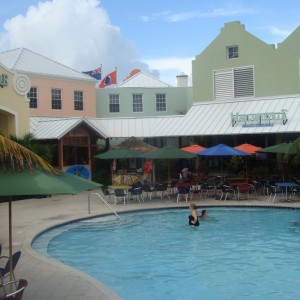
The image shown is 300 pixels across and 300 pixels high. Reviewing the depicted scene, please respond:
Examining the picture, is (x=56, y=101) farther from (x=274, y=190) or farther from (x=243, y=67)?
(x=274, y=190)

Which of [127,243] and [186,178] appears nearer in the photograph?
[127,243]

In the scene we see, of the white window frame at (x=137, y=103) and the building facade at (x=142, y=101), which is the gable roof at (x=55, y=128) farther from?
the white window frame at (x=137, y=103)

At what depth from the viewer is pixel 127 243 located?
47.8 feet

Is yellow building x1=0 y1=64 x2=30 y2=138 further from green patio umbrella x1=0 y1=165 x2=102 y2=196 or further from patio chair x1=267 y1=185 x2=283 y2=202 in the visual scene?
green patio umbrella x1=0 y1=165 x2=102 y2=196

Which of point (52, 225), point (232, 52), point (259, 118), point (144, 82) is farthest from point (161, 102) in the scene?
point (52, 225)

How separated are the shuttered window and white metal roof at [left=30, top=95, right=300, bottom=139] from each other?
49 cm

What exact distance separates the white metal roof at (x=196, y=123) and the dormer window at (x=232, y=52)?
2891 mm

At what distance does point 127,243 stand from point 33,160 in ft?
26.7

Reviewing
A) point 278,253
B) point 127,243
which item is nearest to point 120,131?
point 127,243

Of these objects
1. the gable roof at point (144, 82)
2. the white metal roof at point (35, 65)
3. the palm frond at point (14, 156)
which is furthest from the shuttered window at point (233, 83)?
the palm frond at point (14, 156)

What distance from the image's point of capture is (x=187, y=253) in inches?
517

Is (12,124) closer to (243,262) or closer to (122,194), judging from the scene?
(122,194)

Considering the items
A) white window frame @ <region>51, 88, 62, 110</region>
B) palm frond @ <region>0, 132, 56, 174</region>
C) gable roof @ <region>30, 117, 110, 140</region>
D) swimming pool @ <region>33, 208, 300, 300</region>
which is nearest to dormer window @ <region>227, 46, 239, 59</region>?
gable roof @ <region>30, 117, 110, 140</region>

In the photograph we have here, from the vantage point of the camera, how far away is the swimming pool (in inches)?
399
